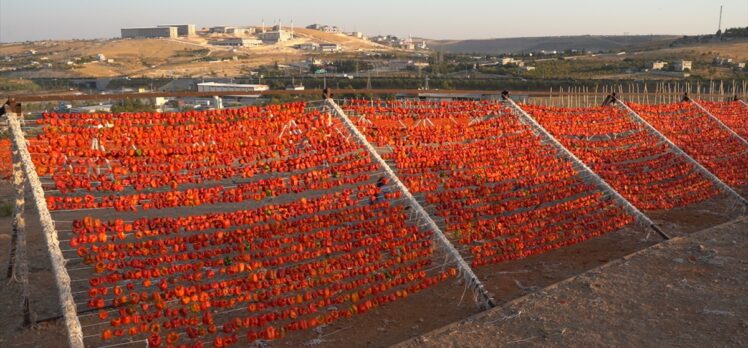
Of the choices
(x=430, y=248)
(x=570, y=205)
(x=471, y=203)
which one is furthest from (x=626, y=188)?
(x=430, y=248)

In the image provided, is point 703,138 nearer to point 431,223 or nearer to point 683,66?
point 431,223

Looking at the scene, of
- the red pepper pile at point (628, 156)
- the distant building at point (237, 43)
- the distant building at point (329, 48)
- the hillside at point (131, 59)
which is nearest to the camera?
the red pepper pile at point (628, 156)

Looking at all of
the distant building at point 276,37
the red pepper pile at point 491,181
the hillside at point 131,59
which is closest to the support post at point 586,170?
the red pepper pile at point 491,181

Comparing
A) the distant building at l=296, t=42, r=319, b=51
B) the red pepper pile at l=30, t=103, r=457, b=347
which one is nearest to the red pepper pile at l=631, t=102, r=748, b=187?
the red pepper pile at l=30, t=103, r=457, b=347

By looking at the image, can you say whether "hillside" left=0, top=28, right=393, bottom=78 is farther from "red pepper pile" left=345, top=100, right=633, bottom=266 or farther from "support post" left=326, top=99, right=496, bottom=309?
"support post" left=326, top=99, right=496, bottom=309

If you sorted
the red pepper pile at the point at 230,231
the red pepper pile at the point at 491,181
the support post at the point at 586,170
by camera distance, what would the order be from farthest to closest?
the support post at the point at 586,170 → the red pepper pile at the point at 491,181 → the red pepper pile at the point at 230,231

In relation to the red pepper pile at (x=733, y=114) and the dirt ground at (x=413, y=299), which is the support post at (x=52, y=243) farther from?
the red pepper pile at (x=733, y=114)

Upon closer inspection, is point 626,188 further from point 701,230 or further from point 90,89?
point 90,89
